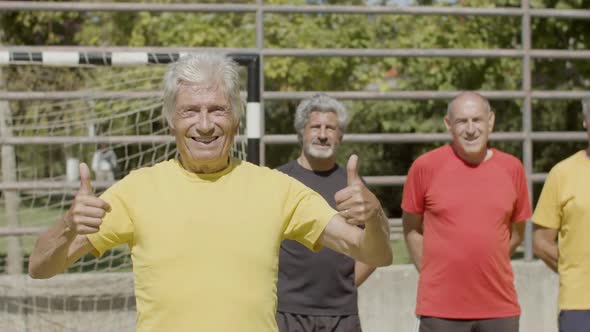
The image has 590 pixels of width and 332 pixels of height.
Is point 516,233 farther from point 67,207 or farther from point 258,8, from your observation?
point 67,207

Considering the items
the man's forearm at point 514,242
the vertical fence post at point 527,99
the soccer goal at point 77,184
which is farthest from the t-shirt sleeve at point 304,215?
the vertical fence post at point 527,99

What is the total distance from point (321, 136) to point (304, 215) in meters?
2.16

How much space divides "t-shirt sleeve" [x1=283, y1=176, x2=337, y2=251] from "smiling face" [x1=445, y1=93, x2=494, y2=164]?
2.46 meters

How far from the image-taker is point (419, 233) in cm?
591

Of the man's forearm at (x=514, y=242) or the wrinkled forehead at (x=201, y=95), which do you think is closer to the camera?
the wrinkled forehead at (x=201, y=95)

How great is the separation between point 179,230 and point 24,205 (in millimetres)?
5420

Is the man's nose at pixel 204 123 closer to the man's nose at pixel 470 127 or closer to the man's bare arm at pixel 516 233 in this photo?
the man's nose at pixel 470 127

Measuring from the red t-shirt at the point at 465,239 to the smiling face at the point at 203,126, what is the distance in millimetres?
2517

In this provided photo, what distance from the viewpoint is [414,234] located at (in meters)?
5.89

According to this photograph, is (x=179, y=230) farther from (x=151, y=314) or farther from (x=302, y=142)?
(x=302, y=142)

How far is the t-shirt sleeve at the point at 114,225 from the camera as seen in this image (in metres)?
3.22

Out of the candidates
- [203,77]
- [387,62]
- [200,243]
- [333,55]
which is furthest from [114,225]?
[387,62]

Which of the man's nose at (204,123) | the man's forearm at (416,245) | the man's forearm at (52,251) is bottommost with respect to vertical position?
the man's forearm at (416,245)

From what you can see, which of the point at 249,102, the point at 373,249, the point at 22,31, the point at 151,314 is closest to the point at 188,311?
the point at 151,314
